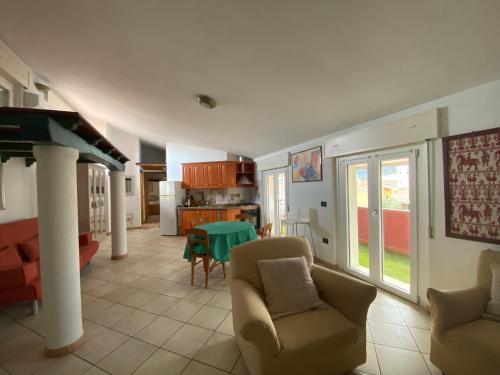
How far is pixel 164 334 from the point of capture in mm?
2006

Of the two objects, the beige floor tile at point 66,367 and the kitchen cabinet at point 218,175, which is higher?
the kitchen cabinet at point 218,175

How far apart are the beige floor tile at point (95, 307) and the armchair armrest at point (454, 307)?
10.5 feet

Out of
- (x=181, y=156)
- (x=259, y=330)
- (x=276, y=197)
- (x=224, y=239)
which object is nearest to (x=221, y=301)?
(x=224, y=239)

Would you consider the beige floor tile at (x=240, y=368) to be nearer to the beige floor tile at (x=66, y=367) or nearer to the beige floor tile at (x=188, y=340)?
the beige floor tile at (x=188, y=340)

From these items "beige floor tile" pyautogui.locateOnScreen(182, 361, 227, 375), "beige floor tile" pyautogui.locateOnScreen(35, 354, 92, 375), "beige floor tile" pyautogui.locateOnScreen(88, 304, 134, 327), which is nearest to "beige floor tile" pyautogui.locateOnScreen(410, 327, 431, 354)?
"beige floor tile" pyautogui.locateOnScreen(182, 361, 227, 375)

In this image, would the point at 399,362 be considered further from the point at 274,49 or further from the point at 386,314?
the point at 274,49

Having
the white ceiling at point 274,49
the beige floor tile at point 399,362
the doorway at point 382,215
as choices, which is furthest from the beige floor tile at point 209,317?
the white ceiling at point 274,49

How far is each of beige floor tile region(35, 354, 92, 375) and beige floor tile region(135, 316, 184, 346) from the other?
42 cm

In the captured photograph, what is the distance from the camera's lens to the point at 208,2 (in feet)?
4.63

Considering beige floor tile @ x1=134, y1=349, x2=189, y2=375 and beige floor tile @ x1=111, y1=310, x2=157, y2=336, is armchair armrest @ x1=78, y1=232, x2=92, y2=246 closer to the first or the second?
beige floor tile @ x1=111, y1=310, x2=157, y2=336

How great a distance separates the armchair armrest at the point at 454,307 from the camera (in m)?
1.46

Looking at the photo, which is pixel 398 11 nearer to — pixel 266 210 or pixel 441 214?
pixel 441 214

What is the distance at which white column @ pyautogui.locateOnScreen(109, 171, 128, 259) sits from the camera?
410cm

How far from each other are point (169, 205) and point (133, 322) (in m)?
4.47
